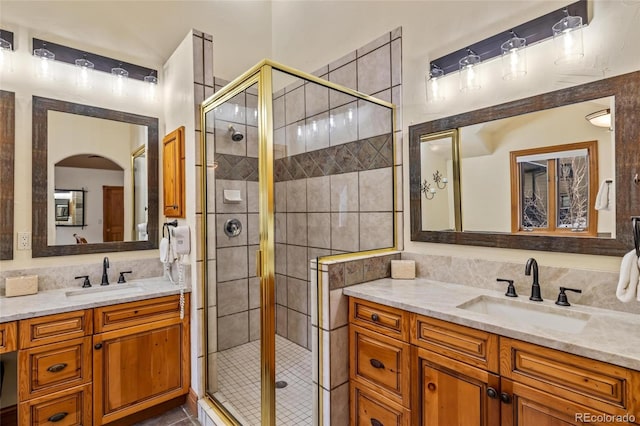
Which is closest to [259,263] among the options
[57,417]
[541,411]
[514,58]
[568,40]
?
[541,411]

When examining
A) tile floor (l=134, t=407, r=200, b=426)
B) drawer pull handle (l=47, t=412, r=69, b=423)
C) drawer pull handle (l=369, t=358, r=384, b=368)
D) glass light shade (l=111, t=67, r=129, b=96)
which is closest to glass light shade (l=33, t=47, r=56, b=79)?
glass light shade (l=111, t=67, r=129, b=96)

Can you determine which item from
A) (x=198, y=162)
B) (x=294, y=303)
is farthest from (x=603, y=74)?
(x=198, y=162)

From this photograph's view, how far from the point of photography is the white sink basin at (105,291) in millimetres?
2053

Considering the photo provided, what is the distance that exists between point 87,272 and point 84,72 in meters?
1.44

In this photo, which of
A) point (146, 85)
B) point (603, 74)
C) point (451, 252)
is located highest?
point (146, 85)

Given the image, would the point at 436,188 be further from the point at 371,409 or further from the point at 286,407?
the point at 286,407

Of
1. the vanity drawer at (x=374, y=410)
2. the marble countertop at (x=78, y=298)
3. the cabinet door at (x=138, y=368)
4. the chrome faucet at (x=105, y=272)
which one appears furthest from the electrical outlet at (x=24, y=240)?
the vanity drawer at (x=374, y=410)

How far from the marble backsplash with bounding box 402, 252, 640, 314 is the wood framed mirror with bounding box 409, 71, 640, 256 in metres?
0.10

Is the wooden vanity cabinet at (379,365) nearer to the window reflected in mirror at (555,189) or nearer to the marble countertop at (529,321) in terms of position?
the marble countertop at (529,321)

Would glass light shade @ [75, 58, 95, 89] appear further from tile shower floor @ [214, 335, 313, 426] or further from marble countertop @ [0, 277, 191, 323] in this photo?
tile shower floor @ [214, 335, 313, 426]

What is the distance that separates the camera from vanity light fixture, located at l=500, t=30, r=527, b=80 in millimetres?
1552

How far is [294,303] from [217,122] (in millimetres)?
1351

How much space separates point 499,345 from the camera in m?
1.16

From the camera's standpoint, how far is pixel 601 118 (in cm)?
135
